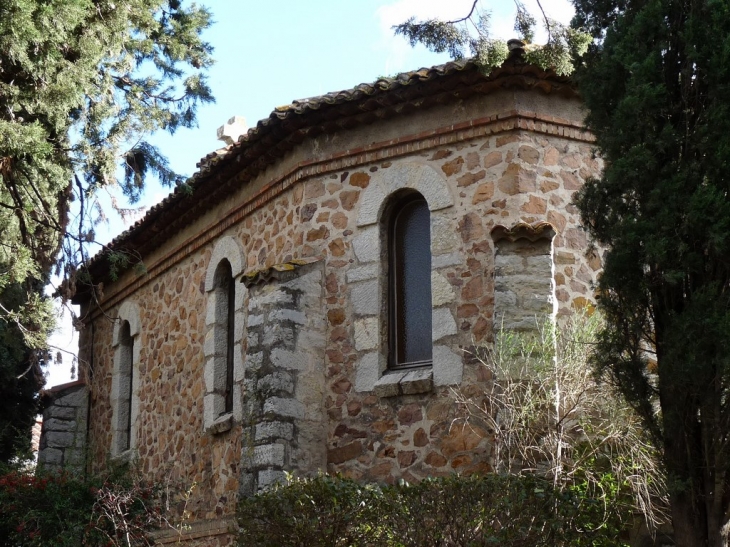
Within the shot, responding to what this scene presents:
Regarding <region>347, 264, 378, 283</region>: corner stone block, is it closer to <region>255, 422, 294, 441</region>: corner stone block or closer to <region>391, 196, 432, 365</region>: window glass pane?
<region>391, 196, 432, 365</region>: window glass pane

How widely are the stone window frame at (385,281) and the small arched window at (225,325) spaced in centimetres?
269

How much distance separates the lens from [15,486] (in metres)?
13.7

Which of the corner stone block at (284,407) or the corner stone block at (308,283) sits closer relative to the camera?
the corner stone block at (284,407)

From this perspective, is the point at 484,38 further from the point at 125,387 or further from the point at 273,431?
the point at 125,387

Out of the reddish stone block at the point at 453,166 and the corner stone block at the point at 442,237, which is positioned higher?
the reddish stone block at the point at 453,166

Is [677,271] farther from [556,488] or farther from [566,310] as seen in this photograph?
[566,310]

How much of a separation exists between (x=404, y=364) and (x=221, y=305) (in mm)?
3474

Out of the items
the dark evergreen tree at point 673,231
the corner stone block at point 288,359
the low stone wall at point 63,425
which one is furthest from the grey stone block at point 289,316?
the low stone wall at point 63,425

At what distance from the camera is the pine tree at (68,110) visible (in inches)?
403

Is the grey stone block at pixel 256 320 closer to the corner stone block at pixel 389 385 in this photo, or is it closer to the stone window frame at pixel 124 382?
the corner stone block at pixel 389 385

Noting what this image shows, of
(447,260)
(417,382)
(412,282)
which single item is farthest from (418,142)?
(417,382)

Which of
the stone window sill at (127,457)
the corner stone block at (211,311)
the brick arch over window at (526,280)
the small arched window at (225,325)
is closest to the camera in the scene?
the brick arch over window at (526,280)

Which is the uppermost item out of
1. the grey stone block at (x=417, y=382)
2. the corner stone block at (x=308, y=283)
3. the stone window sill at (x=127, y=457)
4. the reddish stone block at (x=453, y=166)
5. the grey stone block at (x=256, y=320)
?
the reddish stone block at (x=453, y=166)

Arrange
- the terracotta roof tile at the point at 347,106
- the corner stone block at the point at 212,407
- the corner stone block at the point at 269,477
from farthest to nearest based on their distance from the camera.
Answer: the corner stone block at the point at 212,407 < the terracotta roof tile at the point at 347,106 < the corner stone block at the point at 269,477
